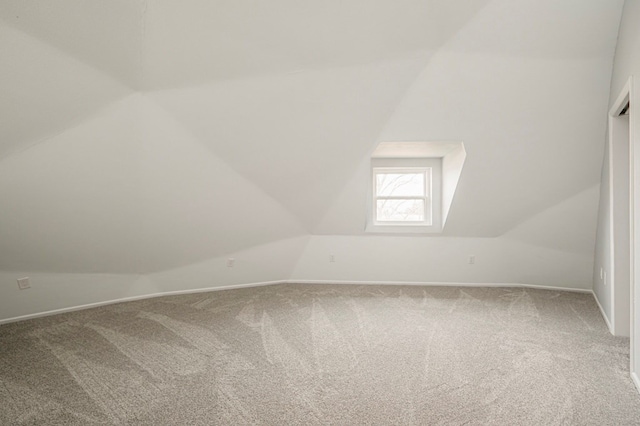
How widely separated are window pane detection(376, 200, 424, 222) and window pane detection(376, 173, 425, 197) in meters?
0.13

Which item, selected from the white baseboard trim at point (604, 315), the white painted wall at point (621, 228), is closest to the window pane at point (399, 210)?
the white baseboard trim at point (604, 315)

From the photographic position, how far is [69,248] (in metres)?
3.98

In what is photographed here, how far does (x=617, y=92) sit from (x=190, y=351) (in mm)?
4331

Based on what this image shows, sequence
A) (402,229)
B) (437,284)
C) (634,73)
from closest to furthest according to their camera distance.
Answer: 1. (634,73)
2. (437,284)
3. (402,229)

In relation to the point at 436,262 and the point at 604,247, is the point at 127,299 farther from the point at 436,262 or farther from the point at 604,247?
the point at 604,247

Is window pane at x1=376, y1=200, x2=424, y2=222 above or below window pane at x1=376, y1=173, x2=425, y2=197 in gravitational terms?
below

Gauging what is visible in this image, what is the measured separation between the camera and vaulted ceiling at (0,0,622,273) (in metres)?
2.86

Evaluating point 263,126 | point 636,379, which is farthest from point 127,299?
point 636,379

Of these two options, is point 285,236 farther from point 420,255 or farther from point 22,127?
point 22,127

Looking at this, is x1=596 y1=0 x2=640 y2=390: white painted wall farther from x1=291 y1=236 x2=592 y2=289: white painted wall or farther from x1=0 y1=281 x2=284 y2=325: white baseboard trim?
x1=0 y1=281 x2=284 y2=325: white baseboard trim

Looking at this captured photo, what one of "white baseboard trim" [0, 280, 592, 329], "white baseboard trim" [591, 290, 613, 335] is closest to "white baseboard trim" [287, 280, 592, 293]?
"white baseboard trim" [0, 280, 592, 329]

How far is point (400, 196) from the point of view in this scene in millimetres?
5785

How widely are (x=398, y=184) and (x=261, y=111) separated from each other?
2914 millimetres

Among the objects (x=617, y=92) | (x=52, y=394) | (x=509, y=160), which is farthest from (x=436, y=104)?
(x=52, y=394)
